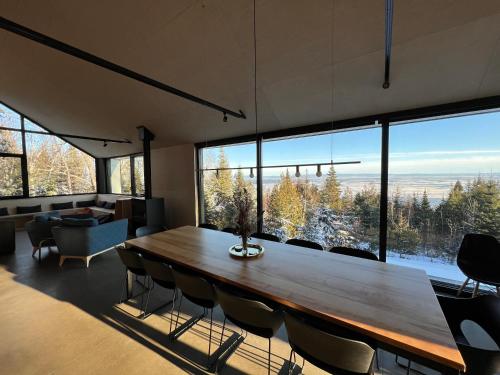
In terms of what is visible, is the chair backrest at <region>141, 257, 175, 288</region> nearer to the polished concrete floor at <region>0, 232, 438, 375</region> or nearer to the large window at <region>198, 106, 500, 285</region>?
the polished concrete floor at <region>0, 232, 438, 375</region>

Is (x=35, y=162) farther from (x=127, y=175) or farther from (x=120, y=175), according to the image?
(x=127, y=175)

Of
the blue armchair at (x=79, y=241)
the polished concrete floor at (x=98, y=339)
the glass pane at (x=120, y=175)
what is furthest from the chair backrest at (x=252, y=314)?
the glass pane at (x=120, y=175)

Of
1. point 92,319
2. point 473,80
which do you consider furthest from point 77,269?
point 473,80

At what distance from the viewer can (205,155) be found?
5965 millimetres

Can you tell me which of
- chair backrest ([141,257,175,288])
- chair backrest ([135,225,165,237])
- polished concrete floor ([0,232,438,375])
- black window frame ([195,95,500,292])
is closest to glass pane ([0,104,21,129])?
polished concrete floor ([0,232,438,375])

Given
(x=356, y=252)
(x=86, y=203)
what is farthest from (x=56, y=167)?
(x=356, y=252)

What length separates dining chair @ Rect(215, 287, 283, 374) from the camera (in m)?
1.54

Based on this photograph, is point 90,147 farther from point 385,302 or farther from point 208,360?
point 385,302

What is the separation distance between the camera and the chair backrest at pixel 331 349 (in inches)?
46.8

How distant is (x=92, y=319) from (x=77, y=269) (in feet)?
6.19

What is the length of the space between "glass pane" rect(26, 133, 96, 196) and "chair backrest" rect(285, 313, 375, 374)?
32.6ft

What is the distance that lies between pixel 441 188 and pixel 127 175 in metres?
8.91

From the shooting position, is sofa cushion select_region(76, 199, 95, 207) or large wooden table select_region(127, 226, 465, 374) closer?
large wooden table select_region(127, 226, 465, 374)

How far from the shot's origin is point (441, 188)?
3137 millimetres
